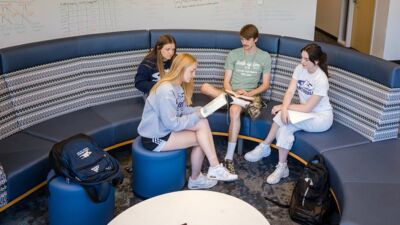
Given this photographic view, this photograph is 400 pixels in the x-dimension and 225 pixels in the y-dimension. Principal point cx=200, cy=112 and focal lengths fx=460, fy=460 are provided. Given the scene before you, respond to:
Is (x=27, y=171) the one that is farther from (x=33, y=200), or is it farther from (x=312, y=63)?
(x=312, y=63)

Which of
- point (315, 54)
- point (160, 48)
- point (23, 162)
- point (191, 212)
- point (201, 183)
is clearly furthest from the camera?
point (160, 48)

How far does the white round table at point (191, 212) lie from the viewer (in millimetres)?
2416

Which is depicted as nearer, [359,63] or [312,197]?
[312,197]

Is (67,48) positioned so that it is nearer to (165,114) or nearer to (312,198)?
(165,114)

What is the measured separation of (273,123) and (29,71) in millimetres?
1965

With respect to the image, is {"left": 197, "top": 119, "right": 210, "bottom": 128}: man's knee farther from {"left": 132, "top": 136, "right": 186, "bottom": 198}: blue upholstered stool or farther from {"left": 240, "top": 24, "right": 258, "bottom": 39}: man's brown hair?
{"left": 240, "top": 24, "right": 258, "bottom": 39}: man's brown hair

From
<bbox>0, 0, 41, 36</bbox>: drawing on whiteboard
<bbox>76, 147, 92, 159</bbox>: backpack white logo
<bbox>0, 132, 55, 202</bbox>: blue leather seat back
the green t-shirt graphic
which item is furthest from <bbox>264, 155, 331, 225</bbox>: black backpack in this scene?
<bbox>0, 0, 41, 36</bbox>: drawing on whiteboard

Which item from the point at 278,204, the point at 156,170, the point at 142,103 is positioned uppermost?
the point at 142,103

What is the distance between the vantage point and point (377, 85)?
336 centimetres

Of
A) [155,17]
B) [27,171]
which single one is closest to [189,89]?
[27,171]

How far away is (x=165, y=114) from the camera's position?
315 centimetres

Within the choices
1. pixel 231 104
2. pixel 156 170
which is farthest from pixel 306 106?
pixel 156 170

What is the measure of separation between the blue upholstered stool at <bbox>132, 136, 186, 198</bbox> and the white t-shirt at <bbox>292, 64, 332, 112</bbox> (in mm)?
1062

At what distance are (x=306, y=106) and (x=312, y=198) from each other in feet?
2.51
